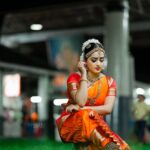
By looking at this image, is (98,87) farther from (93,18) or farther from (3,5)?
(93,18)

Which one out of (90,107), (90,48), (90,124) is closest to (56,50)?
(90,48)

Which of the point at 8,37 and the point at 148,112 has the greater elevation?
the point at 8,37

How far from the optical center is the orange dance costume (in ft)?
17.5

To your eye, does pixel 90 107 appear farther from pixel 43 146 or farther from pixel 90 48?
pixel 43 146

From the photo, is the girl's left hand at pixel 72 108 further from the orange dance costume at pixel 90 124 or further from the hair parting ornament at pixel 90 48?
the hair parting ornament at pixel 90 48

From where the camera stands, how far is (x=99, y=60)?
577 cm

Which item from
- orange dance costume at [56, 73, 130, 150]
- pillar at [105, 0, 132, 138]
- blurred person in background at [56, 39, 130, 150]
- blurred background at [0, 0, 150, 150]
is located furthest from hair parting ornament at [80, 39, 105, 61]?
pillar at [105, 0, 132, 138]

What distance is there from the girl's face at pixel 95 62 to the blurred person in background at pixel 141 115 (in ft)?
43.8

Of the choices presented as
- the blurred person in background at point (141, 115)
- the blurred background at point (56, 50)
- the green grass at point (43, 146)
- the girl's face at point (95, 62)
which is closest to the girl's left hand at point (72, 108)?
the girl's face at point (95, 62)

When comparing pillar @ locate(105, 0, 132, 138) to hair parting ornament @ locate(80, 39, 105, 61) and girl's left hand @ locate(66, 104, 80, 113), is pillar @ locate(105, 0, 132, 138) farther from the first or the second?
girl's left hand @ locate(66, 104, 80, 113)

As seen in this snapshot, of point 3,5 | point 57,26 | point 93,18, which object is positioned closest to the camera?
point 3,5

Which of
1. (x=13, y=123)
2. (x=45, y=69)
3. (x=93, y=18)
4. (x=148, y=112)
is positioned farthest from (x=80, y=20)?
(x=148, y=112)

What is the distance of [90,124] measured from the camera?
535 centimetres

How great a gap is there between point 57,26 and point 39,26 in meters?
1.05
